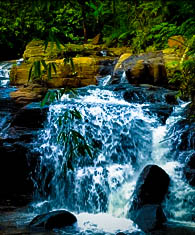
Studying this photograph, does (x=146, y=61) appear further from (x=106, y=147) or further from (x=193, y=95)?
(x=106, y=147)

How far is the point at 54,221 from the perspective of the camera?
16.2 feet

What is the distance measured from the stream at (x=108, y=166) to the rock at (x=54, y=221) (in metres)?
0.17

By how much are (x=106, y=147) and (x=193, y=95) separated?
9.09ft

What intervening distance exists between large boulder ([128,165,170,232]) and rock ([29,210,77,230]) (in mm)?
1123

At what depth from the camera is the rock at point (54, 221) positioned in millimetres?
4879

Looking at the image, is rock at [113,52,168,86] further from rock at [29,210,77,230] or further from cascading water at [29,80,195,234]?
rock at [29,210,77,230]

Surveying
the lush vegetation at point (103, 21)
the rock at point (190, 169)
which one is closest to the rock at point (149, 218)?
the rock at point (190, 169)

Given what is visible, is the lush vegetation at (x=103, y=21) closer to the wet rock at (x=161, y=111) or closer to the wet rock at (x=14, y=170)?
the wet rock at (x=161, y=111)

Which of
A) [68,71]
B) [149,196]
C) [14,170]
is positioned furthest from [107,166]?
[68,71]

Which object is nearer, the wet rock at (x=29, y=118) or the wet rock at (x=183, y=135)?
the wet rock at (x=183, y=135)

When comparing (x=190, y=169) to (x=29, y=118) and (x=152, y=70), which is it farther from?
(x=152, y=70)

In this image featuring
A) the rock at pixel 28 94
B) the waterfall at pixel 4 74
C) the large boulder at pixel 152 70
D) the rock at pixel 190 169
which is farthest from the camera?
the waterfall at pixel 4 74

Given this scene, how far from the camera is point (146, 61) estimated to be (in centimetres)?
1020

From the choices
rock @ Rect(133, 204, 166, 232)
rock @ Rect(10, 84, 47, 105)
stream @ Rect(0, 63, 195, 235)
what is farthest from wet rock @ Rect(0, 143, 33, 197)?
rock @ Rect(133, 204, 166, 232)
